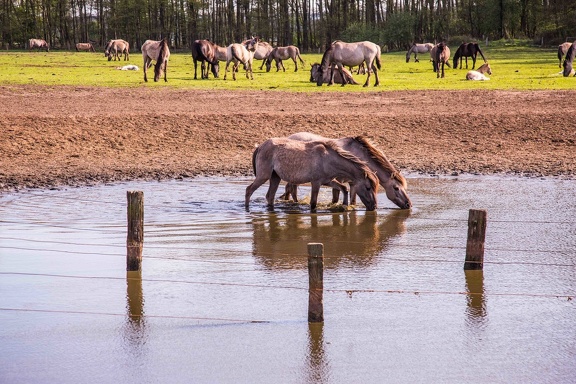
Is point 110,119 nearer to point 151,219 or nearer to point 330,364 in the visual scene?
point 151,219

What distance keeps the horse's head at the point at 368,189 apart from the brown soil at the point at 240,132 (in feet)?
13.4

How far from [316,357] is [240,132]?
12.7 meters

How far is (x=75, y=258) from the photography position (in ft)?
32.8

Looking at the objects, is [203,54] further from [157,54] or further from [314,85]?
[314,85]

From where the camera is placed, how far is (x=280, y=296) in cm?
849

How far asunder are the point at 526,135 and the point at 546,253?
30.6 ft

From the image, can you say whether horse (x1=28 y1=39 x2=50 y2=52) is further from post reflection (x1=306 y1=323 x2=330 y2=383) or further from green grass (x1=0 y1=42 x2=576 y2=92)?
post reflection (x1=306 y1=323 x2=330 y2=383)

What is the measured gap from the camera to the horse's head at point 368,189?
495 inches

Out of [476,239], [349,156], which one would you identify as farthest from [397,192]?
[476,239]

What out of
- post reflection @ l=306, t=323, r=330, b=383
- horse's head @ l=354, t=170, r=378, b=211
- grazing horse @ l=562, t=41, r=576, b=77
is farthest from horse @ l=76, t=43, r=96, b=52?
post reflection @ l=306, t=323, r=330, b=383

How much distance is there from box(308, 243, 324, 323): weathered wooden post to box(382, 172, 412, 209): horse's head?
18.2ft

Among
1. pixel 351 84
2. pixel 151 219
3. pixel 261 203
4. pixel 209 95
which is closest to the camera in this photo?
pixel 151 219

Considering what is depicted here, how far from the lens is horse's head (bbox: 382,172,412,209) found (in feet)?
42.7

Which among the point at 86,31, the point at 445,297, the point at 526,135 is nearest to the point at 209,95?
the point at 526,135
